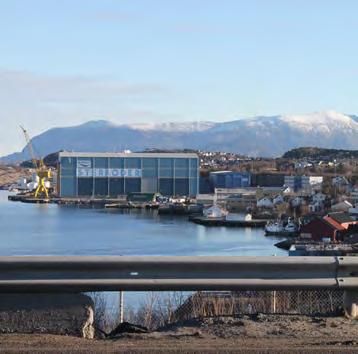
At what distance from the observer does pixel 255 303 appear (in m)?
3.52

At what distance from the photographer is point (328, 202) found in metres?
47.5

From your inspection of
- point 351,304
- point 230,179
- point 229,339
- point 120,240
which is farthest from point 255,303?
point 230,179

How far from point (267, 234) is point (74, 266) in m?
32.2

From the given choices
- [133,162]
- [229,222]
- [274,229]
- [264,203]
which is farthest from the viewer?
[133,162]

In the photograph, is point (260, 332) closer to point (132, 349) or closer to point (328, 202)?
point (132, 349)

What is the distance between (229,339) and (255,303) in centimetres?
60

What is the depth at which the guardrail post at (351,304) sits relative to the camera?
325cm

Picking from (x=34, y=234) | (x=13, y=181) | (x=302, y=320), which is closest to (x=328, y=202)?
(x=34, y=234)

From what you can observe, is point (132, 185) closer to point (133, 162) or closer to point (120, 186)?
point (120, 186)

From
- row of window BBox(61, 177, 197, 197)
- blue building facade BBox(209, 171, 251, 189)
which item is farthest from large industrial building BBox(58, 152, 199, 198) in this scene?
blue building facade BBox(209, 171, 251, 189)

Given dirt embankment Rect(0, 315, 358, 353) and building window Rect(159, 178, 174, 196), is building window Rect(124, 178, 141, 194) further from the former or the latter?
dirt embankment Rect(0, 315, 358, 353)

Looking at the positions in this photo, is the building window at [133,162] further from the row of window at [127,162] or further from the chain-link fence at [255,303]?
the chain-link fence at [255,303]

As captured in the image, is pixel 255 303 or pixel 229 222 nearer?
pixel 255 303

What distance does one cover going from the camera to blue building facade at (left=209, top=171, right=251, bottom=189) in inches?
2680
